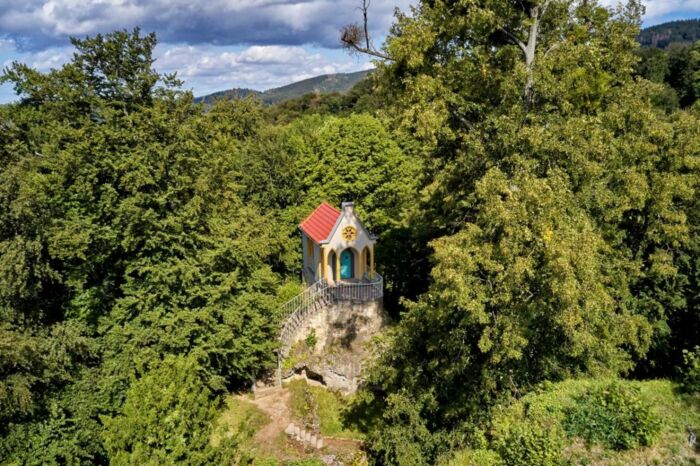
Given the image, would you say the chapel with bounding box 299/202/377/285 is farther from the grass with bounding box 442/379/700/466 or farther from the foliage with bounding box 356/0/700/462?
the grass with bounding box 442/379/700/466

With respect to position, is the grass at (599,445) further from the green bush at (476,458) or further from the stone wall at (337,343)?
the stone wall at (337,343)

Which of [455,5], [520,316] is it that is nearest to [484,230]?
[520,316]

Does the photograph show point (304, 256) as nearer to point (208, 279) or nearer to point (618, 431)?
point (208, 279)

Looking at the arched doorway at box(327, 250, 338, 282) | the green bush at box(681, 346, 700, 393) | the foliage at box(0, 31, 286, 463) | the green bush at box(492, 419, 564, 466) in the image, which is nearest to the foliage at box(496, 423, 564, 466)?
the green bush at box(492, 419, 564, 466)

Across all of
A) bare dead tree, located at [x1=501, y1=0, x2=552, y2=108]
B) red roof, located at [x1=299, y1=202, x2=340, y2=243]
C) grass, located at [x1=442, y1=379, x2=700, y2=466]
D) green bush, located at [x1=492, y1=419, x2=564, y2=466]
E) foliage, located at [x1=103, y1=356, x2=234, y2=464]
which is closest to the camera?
foliage, located at [x1=103, y1=356, x2=234, y2=464]

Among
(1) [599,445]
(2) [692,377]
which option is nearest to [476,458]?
(1) [599,445]

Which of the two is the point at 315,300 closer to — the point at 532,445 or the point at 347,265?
the point at 347,265
